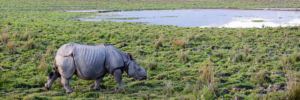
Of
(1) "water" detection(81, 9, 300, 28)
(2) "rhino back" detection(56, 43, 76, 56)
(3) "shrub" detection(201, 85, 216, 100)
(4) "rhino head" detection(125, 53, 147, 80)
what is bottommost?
(3) "shrub" detection(201, 85, 216, 100)

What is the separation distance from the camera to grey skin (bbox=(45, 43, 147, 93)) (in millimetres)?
5941

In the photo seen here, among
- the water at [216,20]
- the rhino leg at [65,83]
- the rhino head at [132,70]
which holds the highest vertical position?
the water at [216,20]

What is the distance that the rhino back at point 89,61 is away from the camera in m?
6.00

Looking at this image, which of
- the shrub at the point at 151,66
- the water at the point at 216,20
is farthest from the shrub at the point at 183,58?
the water at the point at 216,20

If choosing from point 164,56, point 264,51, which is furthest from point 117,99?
point 264,51

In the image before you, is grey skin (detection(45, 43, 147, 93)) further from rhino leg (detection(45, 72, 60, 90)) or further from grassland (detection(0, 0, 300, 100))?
grassland (detection(0, 0, 300, 100))

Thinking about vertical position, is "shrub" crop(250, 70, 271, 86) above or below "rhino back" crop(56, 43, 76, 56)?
below

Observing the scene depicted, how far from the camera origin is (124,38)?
1413 centimetres

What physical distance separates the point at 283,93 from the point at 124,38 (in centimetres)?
958

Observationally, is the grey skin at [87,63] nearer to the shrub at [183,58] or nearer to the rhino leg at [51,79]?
the rhino leg at [51,79]

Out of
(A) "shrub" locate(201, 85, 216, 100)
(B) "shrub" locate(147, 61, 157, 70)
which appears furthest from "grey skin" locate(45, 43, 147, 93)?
(B) "shrub" locate(147, 61, 157, 70)

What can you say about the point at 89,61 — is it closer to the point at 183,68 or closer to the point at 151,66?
the point at 151,66

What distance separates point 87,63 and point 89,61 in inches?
2.5

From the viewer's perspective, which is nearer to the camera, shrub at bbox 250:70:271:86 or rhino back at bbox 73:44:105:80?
rhino back at bbox 73:44:105:80
